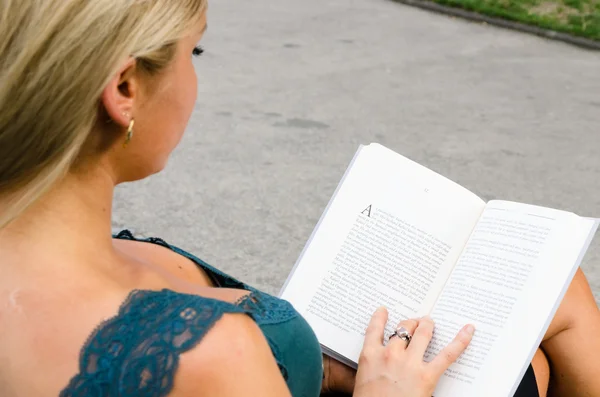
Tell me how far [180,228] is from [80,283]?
2.21m

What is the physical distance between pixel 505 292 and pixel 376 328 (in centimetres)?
19

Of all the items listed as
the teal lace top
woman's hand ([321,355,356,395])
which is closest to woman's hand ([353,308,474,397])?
woman's hand ([321,355,356,395])

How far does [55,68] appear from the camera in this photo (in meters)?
0.79

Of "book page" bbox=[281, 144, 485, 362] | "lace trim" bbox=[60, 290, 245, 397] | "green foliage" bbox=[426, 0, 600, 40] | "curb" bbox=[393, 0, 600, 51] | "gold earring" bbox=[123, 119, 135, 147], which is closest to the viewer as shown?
"lace trim" bbox=[60, 290, 245, 397]

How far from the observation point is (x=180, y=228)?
3.02 meters

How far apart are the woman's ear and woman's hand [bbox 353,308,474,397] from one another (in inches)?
20.1

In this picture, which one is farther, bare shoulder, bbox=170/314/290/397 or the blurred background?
the blurred background

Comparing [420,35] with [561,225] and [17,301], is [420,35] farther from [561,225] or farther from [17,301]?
[17,301]

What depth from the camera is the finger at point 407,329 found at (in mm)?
1179

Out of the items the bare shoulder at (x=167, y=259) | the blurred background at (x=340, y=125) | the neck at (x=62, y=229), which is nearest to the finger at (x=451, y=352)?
the bare shoulder at (x=167, y=259)

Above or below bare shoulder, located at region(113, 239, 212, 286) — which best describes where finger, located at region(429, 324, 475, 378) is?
above

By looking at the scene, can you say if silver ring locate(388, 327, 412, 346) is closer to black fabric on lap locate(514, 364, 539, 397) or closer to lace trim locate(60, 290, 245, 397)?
black fabric on lap locate(514, 364, 539, 397)

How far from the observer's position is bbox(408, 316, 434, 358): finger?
1163mm

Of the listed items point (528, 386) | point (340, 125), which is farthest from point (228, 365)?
point (340, 125)
